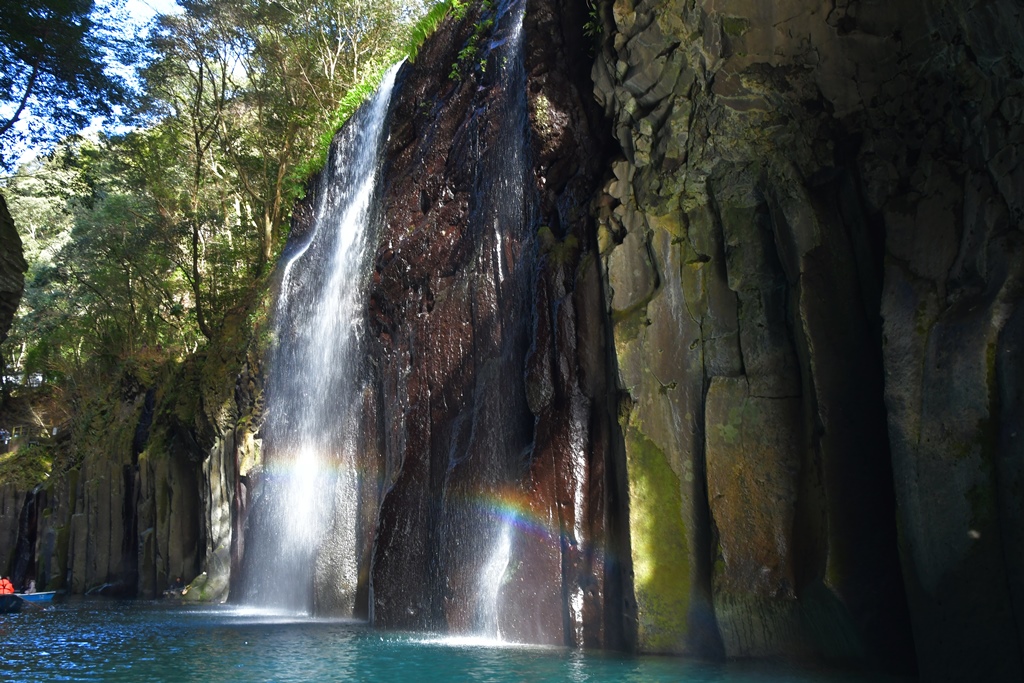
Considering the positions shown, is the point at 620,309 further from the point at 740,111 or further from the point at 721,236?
the point at 740,111

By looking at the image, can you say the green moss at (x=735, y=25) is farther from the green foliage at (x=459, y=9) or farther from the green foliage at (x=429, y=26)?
the green foliage at (x=429, y=26)

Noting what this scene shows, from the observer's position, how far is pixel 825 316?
8273 mm

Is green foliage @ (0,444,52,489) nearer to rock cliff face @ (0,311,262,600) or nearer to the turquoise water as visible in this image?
rock cliff face @ (0,311,262,600)

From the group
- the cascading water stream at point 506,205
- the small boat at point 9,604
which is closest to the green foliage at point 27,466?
the small boat at point 9,604

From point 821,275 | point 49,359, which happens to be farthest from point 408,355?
point 49,359

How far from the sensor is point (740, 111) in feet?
30.1

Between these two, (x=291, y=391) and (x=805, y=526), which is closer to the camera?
(x=805, y=526)

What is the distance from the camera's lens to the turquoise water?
25.3 ft

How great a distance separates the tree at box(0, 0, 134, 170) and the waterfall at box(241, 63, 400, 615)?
19.9 ft

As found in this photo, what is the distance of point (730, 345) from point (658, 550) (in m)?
2.19

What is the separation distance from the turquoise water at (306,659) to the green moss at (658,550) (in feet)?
1.17

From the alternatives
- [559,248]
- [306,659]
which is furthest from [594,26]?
[306,659]

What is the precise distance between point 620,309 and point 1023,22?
4670 millimetres

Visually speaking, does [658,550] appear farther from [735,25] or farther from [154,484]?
[154,484]
